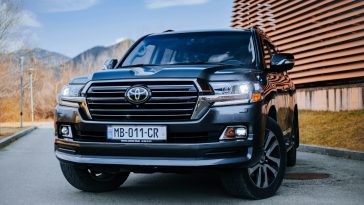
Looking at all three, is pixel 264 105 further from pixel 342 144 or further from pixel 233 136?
pixel 342 144

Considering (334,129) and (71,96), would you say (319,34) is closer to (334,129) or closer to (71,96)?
(334,129)

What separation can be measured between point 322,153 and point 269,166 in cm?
504

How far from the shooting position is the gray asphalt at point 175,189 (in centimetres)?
564

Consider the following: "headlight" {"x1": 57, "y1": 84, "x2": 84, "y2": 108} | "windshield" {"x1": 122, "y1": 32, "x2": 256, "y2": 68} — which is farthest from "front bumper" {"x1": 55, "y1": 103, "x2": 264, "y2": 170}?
"windshield" {"x1": 122, "y1": 32, "x2": 256, "y2": 68}

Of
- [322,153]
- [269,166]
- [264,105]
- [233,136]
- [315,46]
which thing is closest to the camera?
[233,136]

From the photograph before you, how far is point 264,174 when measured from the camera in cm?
570

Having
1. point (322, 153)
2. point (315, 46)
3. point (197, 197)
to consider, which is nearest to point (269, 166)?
point (197, 197)

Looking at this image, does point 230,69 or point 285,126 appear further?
point 285,126

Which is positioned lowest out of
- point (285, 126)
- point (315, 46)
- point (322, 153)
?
point (322, 153)

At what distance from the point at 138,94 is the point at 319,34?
12.6m

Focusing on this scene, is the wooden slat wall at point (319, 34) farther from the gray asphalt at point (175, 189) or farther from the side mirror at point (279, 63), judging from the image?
the side mirror at point (279, 63)

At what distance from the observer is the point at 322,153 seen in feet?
34.4

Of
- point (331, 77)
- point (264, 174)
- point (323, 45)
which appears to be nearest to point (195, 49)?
point (264, 174)

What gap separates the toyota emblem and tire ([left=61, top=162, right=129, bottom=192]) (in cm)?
98
